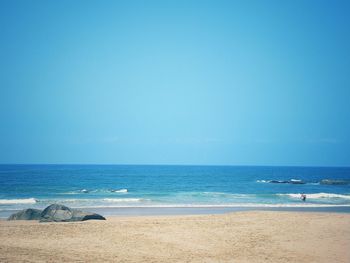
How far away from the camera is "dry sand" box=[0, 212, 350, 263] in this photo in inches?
451

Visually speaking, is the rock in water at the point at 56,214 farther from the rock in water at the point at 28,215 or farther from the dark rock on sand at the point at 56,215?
the rock in water at the point at 28,215

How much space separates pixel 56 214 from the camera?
19.2 m

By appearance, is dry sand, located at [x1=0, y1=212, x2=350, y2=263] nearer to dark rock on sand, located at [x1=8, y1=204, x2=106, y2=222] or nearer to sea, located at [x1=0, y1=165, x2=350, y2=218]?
dark rock on sand, located at [x1=8, y1=204, x2=106, y2=222]

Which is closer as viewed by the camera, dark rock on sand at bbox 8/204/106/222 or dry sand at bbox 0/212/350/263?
dry sand at bbox 0/212/350/263

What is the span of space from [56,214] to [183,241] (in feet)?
29.9

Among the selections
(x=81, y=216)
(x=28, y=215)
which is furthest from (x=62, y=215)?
(x=28, y=215)

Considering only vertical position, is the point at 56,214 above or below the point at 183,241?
above

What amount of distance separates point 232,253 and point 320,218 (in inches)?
419

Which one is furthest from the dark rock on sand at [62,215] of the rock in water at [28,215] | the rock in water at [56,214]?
the rock in water at [28,215]

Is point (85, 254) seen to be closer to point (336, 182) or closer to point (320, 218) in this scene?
point (320, 218)

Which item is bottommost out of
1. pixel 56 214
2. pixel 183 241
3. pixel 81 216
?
pixel 183 241

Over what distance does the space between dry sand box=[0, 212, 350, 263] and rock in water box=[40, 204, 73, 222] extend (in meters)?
1.31

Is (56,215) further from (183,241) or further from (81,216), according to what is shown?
(183,241)

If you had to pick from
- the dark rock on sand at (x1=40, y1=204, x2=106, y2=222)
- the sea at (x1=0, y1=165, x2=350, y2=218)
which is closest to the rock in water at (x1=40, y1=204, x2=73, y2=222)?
the dark rock on sand at (x1=40, y1=204, x2=106, y2=222)
